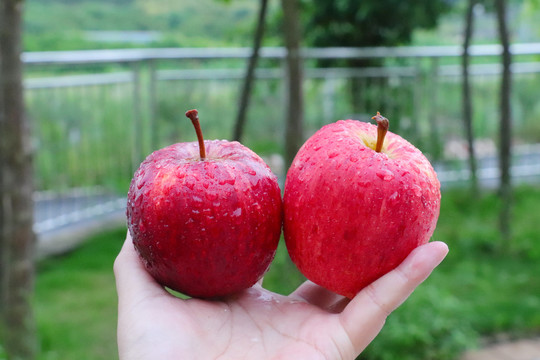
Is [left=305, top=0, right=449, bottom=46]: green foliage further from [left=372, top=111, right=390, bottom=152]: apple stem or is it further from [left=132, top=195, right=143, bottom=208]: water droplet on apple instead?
[left=132, top=195, right=143, bottom=208]: water droplet on apple

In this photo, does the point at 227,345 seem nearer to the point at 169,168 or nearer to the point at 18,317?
the point at 169,168

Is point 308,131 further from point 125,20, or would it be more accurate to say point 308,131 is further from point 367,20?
point 125,20

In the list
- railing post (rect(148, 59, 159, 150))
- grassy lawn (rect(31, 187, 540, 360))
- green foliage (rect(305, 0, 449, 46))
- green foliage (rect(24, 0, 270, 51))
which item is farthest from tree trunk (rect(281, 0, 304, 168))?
green foliage (rect(24, 0, 270, 51))

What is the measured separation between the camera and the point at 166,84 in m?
6.03

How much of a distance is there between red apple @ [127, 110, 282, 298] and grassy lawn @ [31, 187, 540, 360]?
1995 millimetres

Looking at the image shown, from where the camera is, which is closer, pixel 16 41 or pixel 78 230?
pixel 16 41

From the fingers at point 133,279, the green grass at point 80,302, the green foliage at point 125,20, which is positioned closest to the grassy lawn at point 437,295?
the green grass at point 80,302

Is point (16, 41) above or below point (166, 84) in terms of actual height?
above

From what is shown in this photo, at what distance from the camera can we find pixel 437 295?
3959mm

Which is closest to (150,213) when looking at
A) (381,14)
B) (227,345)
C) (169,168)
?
(169,168)

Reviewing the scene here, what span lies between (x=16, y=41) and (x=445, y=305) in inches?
109

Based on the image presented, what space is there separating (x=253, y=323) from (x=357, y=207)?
427 millimetres

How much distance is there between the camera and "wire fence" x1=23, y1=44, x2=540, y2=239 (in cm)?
561

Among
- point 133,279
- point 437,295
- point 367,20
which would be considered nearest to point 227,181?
point 133,279
